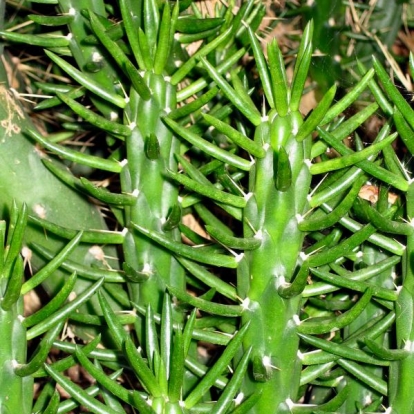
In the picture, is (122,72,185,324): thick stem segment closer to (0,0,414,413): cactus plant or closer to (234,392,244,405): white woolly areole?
(0,0,414,413): cactus plant

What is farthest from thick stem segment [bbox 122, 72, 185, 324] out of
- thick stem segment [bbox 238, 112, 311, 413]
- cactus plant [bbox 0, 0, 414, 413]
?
thick stem segment [bbox 238, 112, 311, 413]

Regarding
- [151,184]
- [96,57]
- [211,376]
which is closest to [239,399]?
[211,376]

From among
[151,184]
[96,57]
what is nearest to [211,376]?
[151,184]

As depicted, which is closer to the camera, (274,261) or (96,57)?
(274,261)

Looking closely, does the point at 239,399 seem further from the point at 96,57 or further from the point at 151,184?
the point at 96,57

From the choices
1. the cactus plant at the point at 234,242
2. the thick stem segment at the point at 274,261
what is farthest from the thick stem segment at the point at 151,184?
the thick stem segment at the point at 274,261

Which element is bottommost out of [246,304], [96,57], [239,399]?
[239,399]

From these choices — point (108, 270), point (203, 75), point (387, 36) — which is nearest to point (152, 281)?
point (108, 270)

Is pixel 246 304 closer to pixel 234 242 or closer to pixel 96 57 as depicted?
pixel 234 242

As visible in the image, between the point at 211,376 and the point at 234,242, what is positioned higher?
the point at 234,242

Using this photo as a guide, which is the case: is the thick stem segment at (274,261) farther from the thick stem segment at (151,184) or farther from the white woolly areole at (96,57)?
the white woolly areole at (96,57)
